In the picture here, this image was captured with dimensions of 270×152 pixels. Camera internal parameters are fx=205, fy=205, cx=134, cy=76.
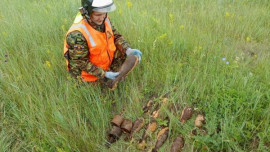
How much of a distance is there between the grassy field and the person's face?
718 mm

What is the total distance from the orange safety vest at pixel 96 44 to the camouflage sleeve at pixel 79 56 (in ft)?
0.17

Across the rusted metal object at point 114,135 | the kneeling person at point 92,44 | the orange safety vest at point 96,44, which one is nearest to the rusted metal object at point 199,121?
the rusted metal object at point 114,135

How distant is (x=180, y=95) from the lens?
2197mm

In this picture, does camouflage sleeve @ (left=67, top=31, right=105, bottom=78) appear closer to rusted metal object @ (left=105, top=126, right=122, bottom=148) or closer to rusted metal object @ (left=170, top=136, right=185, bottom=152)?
rusted metal object @ (left=105, top=126, right=122, bottom=148)

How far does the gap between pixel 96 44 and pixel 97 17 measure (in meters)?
0.30

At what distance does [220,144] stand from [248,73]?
99 cm

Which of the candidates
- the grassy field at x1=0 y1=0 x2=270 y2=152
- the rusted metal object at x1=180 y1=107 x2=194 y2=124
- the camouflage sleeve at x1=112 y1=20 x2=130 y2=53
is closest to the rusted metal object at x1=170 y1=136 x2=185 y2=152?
the grassy field at x1=0 y1=0 x2=270 y2=152

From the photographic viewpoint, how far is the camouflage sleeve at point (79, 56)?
2.26 metres

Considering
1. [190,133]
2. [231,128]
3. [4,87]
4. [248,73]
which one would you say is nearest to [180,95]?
[190,133]

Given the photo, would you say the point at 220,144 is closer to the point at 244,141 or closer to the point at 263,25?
the point at 244,141

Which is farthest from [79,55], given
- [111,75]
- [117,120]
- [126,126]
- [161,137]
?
[161,137]

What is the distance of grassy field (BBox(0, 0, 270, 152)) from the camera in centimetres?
190

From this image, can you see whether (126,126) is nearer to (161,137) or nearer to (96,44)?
(161,137)

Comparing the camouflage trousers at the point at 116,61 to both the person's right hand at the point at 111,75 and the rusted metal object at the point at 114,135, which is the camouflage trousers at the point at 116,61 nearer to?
the person's right hand at the point at 111,75
